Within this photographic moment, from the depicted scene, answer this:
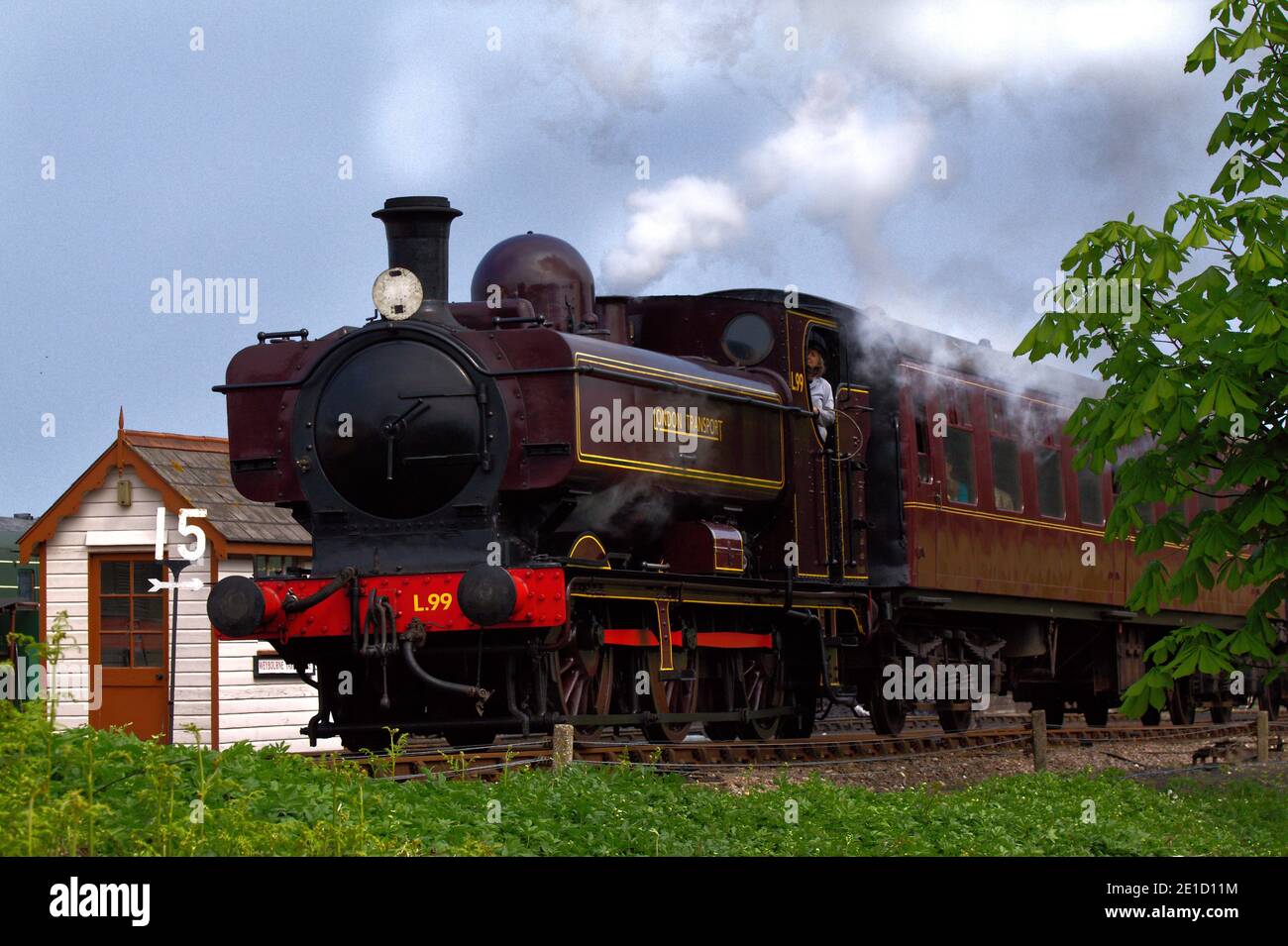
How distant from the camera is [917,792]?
36.3 feet

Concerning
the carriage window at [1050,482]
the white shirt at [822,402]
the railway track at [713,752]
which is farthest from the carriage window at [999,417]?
the railway track at [713,752]

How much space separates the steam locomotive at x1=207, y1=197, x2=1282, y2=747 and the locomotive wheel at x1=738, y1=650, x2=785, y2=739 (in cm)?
3

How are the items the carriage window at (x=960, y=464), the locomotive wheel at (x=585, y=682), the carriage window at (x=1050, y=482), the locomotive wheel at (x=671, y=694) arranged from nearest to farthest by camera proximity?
1. the locomotive wheel at (x=585, y=682)
2. the locomotive wheel at (x=671, y=694)
3. the carriage window at (x=960, y=464)
4. the carriage window at (x=1050, y=482)

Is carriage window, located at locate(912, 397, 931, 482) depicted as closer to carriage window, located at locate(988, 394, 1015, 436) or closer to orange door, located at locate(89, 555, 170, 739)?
carriage window, located at locate(988, 394, 1015, 436)

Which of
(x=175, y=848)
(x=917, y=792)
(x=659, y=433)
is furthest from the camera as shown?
(x=659, y=433)

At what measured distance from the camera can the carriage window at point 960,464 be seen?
16.4 m

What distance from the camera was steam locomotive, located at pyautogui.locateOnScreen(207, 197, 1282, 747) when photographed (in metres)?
12.2

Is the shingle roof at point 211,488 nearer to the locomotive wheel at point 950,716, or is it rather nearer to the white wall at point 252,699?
the white wall at point 252,699

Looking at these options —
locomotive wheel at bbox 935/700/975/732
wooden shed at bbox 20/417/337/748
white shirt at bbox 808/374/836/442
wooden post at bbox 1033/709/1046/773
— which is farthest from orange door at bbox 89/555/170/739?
wooden post at bbox 1033/709/1046/773

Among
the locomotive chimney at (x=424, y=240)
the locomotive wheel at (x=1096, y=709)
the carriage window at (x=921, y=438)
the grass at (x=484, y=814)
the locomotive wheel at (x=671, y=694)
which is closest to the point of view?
the grass at (x=484, y=814)

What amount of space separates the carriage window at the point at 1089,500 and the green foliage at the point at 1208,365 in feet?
27.3
